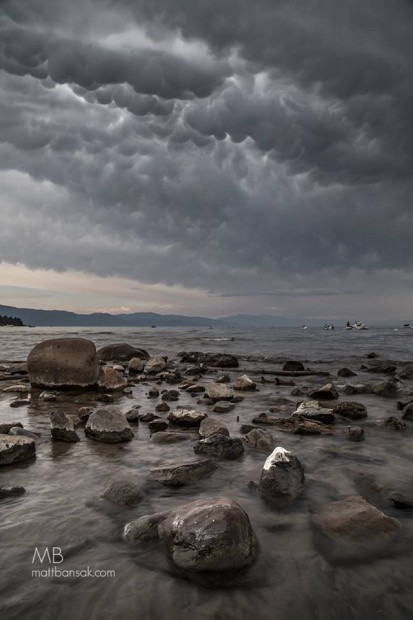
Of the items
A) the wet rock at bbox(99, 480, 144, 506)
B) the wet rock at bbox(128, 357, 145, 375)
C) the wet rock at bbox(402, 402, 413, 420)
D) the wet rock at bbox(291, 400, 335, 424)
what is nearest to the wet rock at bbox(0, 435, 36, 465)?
the wet rock at bbox(99, 480, 144, 506)

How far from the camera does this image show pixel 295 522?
11.9 feet

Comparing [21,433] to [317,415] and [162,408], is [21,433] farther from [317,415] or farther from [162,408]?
[317,415]

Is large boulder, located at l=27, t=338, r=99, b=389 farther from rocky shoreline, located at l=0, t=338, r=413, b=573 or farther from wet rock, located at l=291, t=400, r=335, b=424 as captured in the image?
wet rock, located at l=291, t=400, r=335, b=424

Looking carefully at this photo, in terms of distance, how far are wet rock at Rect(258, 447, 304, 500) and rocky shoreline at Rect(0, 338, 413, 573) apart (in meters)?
0.01

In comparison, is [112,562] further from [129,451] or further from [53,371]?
[53,371]

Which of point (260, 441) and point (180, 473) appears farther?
point (260, 441)

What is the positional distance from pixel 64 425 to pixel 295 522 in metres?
4.36

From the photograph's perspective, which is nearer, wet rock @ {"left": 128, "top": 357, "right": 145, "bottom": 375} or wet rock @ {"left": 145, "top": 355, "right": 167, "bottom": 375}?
wet rock @ {"left": 145, "top": 355, "right": 167, "bottom": 375}

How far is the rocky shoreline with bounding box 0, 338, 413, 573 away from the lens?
3125 millimetres

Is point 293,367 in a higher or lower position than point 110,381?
lower

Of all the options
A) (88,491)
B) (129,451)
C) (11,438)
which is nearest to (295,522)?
(88,491)

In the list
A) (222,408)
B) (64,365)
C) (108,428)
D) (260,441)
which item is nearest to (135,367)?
(64,365)

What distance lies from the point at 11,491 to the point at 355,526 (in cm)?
368

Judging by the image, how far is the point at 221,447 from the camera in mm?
5676
